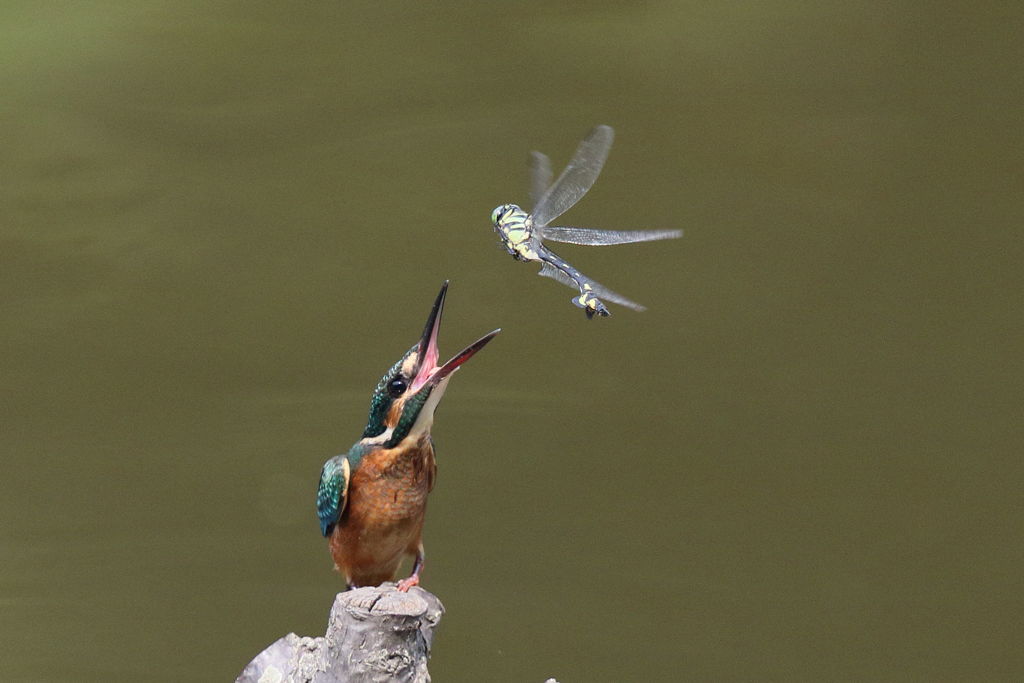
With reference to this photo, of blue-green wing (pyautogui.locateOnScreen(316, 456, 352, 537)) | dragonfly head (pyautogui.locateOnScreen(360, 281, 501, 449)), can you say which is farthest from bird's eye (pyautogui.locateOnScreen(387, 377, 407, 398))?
blue-green wing (pyautogui.locateOnScreen(316, 456, 352, 537))

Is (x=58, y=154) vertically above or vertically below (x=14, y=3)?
below

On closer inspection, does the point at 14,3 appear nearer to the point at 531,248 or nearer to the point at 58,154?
the point at 58,154

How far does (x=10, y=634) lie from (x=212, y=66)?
3.71 ft

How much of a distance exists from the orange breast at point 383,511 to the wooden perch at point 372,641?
9 cm

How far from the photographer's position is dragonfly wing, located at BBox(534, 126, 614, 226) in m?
1.90

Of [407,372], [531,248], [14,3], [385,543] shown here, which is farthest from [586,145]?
[14,3]

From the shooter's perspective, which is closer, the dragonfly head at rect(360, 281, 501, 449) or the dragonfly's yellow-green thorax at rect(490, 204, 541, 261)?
the dragonfly head at rect(360, 281, 501, 449)

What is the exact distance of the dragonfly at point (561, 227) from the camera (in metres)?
1.81

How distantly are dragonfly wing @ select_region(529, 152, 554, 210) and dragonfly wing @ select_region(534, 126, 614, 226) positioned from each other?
0.01m

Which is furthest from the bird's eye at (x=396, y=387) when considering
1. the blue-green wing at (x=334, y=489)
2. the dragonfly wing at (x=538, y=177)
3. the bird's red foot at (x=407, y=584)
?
the dragonfly wing at (x=538, y=177)

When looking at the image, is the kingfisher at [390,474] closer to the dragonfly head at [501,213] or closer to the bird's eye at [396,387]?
the bird's eye at [396,387]

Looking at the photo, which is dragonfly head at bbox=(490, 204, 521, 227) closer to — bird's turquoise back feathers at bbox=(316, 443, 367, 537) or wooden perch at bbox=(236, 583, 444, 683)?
bird's turquoise back feathers at bbox=(316, 443, 367, 537)

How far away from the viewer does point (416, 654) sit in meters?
1.67

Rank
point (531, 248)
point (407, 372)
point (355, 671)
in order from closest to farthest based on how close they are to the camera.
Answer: point (355, 671), point (407, 372), point (531, 248)
